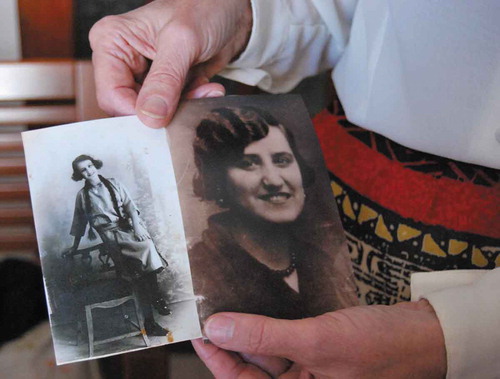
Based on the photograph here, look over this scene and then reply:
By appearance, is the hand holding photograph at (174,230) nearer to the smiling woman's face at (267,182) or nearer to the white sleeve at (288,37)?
the smiling woman's face at (267,182)

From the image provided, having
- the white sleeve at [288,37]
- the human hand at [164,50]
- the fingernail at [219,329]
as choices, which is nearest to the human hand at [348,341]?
the fingernail at [219,329]

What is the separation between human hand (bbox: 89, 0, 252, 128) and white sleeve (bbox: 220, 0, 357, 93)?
26mm

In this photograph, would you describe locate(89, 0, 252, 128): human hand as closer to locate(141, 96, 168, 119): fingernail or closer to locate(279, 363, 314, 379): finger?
locate(141, 96, 168, 119): fingernail

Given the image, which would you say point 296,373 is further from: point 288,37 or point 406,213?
point 288,37

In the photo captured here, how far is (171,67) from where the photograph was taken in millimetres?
532

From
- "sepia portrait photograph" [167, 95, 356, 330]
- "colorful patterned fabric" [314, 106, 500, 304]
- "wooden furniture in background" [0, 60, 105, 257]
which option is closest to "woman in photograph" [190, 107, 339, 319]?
"sepia portrait photograph" [167, 95, 356, 330]

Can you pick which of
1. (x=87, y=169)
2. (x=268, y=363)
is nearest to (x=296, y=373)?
(x=268, y=363)

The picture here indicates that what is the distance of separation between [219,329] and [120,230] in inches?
4.8

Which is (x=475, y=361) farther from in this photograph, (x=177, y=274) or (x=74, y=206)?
(x=74, y=206)

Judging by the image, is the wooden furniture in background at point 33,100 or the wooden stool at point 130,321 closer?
the wooden stool at point 130,321

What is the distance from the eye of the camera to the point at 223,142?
0.52 m

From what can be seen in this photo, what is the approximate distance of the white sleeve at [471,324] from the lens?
1.48ft

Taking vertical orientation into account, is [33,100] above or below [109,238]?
above

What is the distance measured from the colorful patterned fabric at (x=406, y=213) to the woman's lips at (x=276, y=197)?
0.12 metres
